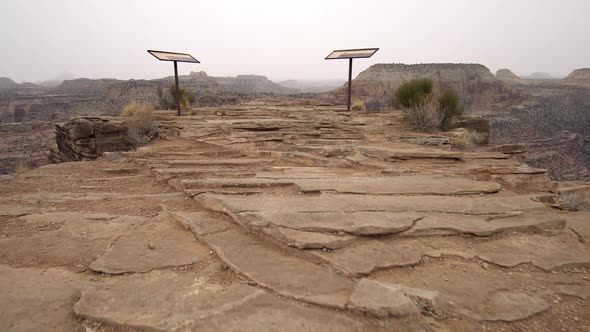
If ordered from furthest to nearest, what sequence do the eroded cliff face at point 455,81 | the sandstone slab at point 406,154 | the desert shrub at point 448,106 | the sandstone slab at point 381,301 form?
the eroded cliff face at point 455,81 → the desert shrub at point 448,106 → the sandstone slab at point 406,154 → the sandstone slab at point 381,301

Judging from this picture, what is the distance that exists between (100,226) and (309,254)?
8.08ft

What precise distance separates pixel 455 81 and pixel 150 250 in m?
53.2

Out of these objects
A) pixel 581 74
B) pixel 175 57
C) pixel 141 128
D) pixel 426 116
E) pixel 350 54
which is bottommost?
pixel 141 128

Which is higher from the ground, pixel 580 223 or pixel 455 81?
pixel 455 81

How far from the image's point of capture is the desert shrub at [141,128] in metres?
8.34

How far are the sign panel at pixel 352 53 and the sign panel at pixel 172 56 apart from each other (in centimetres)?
439

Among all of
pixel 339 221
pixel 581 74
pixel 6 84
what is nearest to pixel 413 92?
pixel 339 221

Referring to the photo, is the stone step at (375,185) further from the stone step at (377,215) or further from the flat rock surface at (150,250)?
the flat rock surface at (150,250)

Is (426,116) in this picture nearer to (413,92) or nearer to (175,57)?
(413,92)

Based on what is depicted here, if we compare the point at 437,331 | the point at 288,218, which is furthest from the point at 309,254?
the point at 437,331

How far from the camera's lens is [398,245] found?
2945mm

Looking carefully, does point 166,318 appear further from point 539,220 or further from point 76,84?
point 76,84

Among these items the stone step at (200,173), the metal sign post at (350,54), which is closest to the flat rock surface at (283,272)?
the stone step at (200,173)

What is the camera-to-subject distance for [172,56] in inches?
382
